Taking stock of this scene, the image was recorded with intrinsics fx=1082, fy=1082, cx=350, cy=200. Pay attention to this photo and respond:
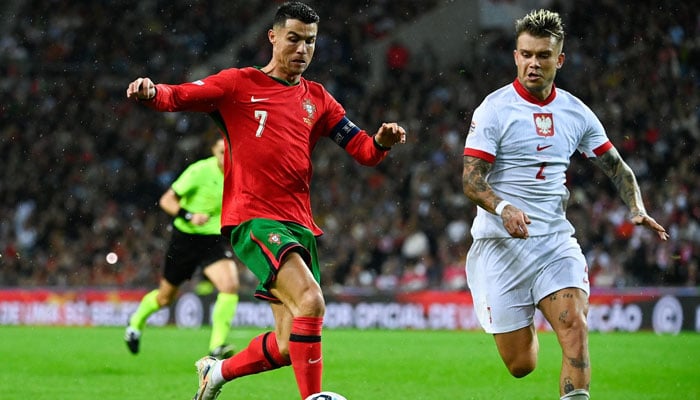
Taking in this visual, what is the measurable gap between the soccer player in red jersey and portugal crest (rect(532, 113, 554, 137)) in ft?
2.61

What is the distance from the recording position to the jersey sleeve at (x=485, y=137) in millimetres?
6262

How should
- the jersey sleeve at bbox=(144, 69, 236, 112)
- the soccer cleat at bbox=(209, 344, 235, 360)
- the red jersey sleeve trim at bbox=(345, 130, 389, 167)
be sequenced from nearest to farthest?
the jersey sleeve at bbox=(144, 69, 236, 112)
the red jersey sleeve trim at bbox=(345, 130, 389, 167)
the soccer cleat at bbox=(209, 344, 235, 360)

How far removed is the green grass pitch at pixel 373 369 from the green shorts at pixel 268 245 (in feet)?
7.41

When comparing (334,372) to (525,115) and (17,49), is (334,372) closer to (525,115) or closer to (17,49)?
(525,115)

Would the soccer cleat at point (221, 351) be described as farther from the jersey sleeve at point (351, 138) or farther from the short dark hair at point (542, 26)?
the short dark hair at point (542, 26)

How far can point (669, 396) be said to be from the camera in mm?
8578

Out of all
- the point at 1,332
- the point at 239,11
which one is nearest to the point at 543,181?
the point at 1,332

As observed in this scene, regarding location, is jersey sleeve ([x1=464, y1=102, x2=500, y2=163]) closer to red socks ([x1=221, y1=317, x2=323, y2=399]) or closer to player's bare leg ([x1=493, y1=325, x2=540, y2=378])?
player's bare leg ([x1=493, y1=325, x2=540, y2=378])

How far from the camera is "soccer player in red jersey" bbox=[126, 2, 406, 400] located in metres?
6.20

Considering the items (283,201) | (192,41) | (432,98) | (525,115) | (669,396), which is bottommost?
(669,396)

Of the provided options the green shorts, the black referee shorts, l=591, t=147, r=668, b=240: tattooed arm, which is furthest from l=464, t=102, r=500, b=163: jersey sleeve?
the black referee shorts

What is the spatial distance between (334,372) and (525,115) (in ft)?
15.9

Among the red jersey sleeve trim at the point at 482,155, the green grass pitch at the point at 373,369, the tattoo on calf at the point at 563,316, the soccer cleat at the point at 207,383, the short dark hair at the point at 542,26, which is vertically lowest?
the green grass pitch at the point at 373,369

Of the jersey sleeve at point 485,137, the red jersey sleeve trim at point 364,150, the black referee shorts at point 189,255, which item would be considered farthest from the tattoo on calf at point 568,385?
the black referee shorts at point 189,255
